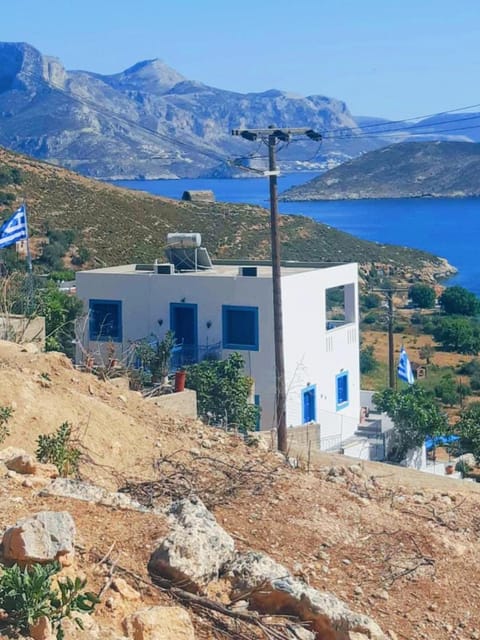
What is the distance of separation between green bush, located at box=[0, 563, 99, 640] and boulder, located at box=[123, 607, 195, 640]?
0.33 m

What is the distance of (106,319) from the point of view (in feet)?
82.7

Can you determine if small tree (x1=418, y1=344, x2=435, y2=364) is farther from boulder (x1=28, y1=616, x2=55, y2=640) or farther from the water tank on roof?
boulder (x1=28, y1=616, x2=55, y2=640)

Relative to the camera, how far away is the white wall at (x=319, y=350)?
23.0 m

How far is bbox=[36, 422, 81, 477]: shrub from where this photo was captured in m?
8.62

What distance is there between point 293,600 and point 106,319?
19.4 m

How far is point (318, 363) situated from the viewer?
24188 mm

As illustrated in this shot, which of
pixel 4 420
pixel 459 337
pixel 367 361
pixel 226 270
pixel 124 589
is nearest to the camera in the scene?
pixel 124 589

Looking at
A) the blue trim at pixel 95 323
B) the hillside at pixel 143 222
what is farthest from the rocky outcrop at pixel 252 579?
the hillside at pixel 143 222

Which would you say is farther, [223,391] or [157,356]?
[157,356]

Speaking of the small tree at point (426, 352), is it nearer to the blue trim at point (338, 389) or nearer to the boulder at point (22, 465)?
the blue trim at point (338, 389)

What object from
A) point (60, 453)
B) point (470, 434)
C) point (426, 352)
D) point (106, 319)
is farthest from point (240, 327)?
point (426, 352)

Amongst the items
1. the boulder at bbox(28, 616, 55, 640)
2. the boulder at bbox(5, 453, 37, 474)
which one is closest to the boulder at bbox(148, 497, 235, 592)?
the boulder at bbox(28, 616, 55, 640)

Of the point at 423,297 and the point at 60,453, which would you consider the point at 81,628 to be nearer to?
the point at 60,453

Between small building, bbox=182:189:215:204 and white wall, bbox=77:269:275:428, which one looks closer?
white wall, bbox=77:269:275:428
